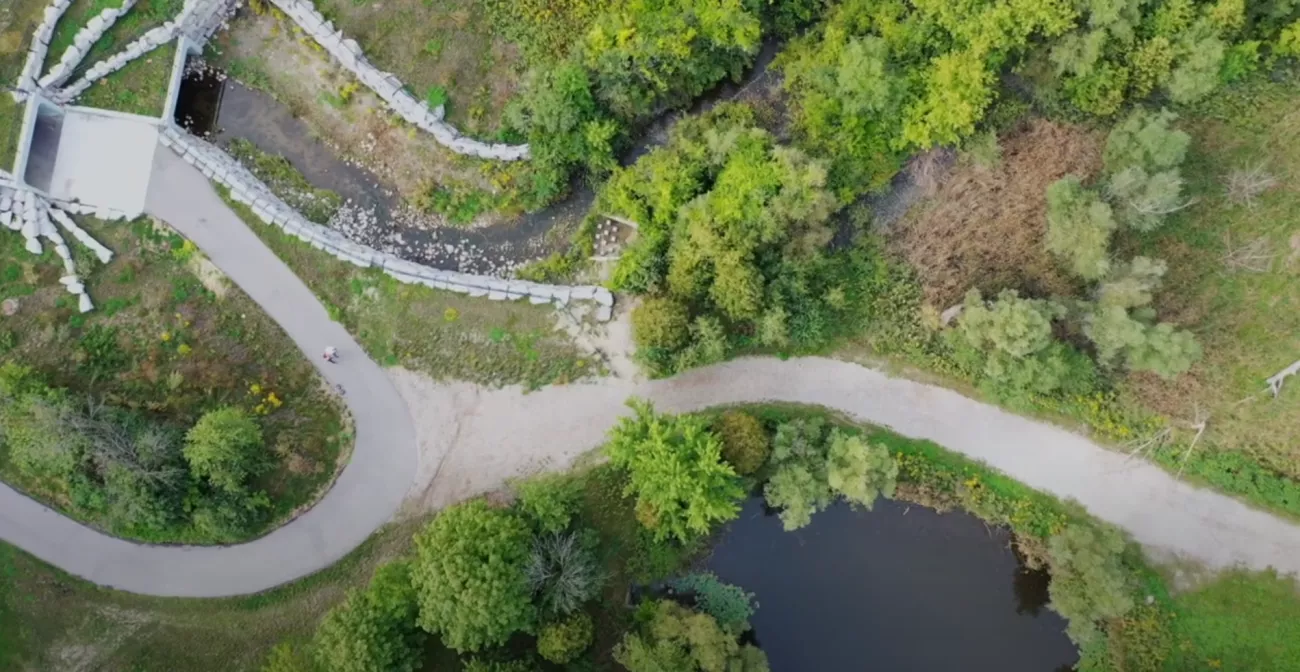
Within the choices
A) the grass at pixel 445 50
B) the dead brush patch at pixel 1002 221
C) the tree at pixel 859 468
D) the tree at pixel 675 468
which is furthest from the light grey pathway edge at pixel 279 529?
the dead brush patch at pixel 1002 221

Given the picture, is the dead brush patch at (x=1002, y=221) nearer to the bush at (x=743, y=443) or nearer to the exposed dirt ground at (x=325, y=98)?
the bush at (x=743, y=443)

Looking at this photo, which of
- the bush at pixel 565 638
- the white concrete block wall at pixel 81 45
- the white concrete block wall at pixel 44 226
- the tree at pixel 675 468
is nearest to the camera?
the tree at pixel 675 468

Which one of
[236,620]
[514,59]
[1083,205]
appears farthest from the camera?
[514,59]

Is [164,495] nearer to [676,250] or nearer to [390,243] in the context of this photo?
[390,243]

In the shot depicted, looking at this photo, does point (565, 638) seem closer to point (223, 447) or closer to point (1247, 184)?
point (223, 447)

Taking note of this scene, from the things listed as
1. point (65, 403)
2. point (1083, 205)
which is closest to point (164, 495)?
A: point (65, 403)

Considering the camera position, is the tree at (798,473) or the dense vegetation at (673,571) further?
the tree at (798,473)

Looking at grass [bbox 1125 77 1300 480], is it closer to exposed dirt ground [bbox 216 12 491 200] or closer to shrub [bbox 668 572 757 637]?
shrub [bbox 668 572 757 637]
